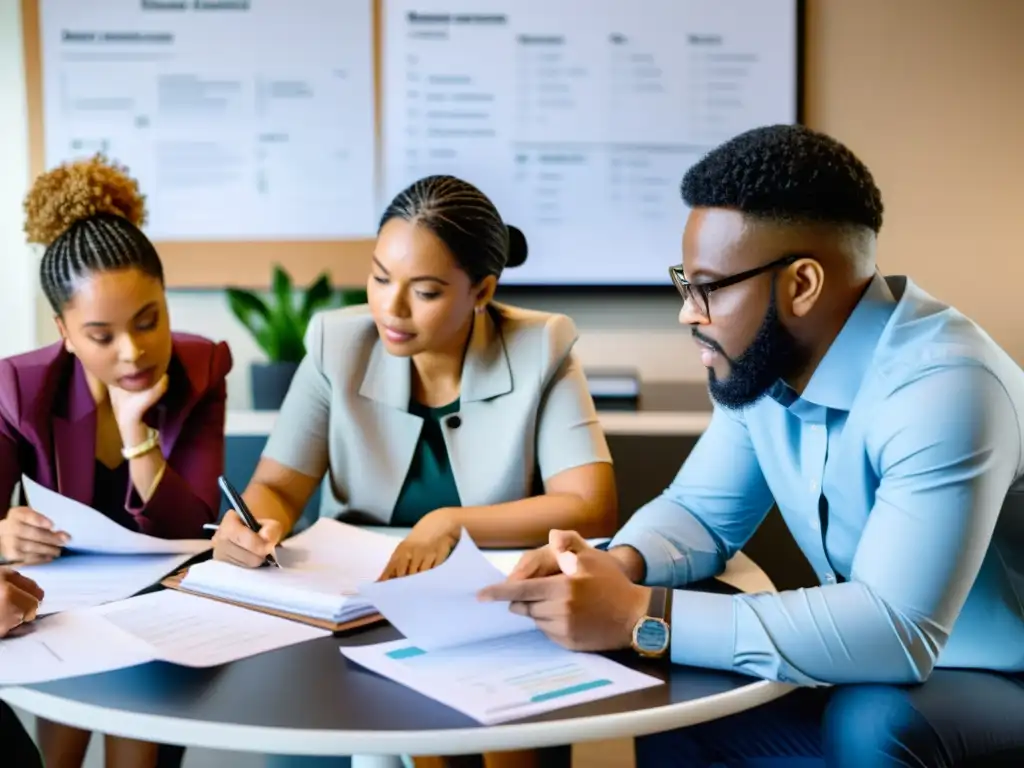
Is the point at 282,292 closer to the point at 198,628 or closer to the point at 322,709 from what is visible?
the point at 198,628

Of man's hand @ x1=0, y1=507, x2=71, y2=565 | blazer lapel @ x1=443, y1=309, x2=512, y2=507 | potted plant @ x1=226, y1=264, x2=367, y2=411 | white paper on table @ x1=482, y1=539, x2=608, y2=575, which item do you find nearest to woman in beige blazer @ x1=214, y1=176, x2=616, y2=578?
blazer lapel @ x1=443, y1=309, x2=512, y2=507

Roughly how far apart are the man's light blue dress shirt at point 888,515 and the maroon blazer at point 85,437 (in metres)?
0.74

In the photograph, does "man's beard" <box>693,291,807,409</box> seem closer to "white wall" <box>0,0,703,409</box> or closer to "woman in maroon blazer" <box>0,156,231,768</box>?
"woman in maroon blazer" <box>0,156,231,768</box>

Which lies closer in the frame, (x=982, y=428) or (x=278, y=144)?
(x=982, y=428)

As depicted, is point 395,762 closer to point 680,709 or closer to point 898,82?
point 680,709

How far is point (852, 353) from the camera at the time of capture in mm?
1297

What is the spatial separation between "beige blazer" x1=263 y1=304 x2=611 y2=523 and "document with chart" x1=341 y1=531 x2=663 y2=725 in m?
0.68

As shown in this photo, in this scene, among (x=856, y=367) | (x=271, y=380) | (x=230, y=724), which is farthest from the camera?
(x=271, y=380)

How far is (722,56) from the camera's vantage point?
285 centimetres

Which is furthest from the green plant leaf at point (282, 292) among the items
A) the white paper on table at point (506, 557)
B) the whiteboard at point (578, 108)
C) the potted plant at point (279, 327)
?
the white paper on table at point (506, 557)

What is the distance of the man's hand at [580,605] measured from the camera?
1.13 m

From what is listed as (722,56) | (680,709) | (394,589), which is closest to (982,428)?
(680,709)

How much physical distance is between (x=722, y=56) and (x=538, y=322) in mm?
1266

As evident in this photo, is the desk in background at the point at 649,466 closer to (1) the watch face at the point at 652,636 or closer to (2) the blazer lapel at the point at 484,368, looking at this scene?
(2) the blazer lapel at the point at 484,368
